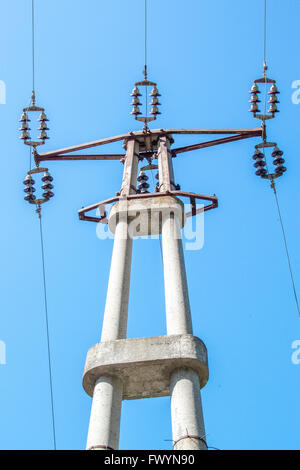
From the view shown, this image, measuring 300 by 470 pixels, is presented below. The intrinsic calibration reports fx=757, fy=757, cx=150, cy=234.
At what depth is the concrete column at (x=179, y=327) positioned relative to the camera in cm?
1165

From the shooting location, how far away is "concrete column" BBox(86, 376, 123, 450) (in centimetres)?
1166

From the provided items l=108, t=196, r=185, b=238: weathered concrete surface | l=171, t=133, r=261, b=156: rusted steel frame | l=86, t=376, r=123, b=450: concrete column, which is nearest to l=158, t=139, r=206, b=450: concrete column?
l=108, t=196, r=185, b=238: weathered concrete surface

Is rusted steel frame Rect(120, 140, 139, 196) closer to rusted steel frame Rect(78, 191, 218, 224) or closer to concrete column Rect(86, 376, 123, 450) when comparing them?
rusted steel frame Rect(78, 191, 218, 224)

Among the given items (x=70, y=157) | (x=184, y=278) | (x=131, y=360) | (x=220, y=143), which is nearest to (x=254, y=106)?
(x=220, y=143)

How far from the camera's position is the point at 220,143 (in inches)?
769

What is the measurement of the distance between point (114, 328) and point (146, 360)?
3.47ft

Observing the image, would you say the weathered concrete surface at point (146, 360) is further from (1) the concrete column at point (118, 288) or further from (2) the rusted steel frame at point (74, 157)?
(2) the rusted steel frame at point (74, 157)

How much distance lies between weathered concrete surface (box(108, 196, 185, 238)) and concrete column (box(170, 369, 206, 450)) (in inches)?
166

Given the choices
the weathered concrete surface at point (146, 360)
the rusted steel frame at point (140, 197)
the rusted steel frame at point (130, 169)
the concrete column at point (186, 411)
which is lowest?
the concrete column at point (186, 411)

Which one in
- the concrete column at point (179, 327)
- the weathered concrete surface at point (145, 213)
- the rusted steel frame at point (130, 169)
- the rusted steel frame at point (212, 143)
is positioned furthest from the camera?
the rusted steel frame at point (212, 143)

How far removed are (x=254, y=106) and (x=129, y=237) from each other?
583cm

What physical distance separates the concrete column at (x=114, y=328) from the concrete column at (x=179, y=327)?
2.56 ft

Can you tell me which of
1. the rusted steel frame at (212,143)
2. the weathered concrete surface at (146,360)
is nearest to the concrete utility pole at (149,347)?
the weathered concrete surface at (146,360)

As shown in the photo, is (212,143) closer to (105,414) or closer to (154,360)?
(154,360)
